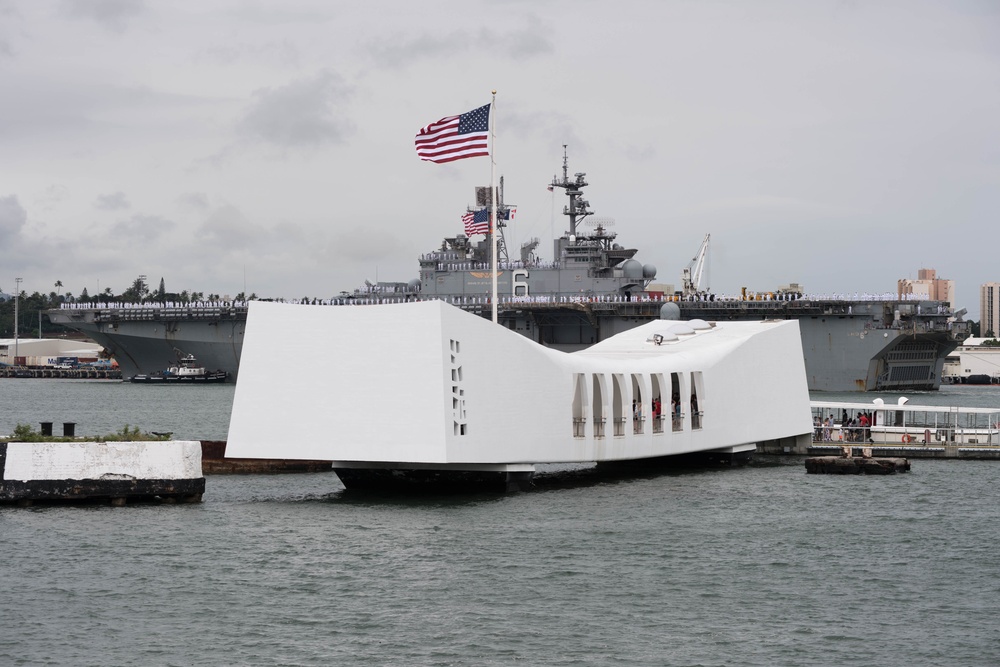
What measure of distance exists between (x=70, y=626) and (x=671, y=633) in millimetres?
7557

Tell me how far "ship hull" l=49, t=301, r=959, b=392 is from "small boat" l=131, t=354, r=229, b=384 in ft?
12.8

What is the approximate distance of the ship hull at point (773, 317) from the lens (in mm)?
72062

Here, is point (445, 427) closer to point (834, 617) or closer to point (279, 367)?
point (279, 367)

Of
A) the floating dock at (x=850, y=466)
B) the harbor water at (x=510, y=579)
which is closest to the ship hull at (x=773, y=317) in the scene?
the floating dock at (x=850, y=466)

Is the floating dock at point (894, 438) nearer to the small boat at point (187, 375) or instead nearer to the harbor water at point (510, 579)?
the harbor water at point (510, 579)

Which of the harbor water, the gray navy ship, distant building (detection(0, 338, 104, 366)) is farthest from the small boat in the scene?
the harbor water

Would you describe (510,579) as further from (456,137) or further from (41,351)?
(41,351)

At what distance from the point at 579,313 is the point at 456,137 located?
154 ft

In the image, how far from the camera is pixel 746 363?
3650 cm

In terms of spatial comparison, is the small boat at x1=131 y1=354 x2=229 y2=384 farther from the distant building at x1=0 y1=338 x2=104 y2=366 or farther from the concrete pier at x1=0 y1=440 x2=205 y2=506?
the concrete pier at x1=0 y1=440 x2=205 y2=506

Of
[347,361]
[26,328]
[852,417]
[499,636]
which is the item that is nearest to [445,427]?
[347,361]

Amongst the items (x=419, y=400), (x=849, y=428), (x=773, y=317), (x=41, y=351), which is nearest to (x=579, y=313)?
(x=773, y=317)

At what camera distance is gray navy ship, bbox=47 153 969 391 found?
72.4 meters

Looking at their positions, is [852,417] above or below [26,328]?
below
